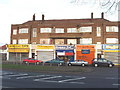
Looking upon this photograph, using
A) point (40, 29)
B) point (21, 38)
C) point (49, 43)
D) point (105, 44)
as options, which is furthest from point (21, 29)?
point (105, 44)

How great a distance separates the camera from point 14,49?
45.7 metres

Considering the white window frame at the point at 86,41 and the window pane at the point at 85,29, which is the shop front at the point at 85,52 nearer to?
the white window frame at the point at 86,41

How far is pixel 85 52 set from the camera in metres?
41.6

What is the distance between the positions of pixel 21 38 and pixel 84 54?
18.7 meters

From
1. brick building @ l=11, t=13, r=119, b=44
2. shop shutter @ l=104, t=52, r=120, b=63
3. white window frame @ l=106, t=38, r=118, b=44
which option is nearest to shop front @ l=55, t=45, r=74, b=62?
brick building @ l=11, t=13, r=119, b=44

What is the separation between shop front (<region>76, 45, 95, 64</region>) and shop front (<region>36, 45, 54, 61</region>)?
249 inches

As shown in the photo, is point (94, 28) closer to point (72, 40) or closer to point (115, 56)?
point (72, 40)

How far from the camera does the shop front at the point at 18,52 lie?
44.7 m

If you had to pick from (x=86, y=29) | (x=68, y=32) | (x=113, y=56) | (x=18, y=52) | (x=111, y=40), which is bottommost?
(x=113, y=56)

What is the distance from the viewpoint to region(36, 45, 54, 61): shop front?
43.4 m

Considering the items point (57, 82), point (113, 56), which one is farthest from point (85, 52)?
point (57, 82)

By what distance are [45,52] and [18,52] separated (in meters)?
7.10

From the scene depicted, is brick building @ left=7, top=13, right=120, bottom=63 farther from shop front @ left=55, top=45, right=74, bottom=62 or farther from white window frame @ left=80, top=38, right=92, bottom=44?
shop front @ left=55, top=45, right=74, bottom=62

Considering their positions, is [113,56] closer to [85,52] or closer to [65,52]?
[85,52]
